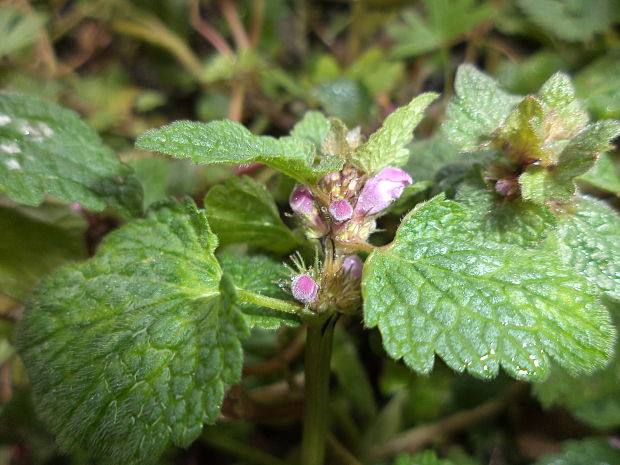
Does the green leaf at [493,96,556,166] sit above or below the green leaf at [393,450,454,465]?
above

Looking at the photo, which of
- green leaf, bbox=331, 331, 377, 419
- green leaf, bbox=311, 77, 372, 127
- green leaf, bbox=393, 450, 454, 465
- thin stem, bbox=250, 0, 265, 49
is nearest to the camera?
green leaf, bbox=393, 450, 454, 465

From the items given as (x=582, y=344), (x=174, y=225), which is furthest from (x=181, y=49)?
(x=582, y=344)

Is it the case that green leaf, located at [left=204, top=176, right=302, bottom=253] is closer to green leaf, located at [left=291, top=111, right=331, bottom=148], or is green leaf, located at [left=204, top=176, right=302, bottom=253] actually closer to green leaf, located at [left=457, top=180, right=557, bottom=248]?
green leaf, located at [left=291, top=111, right=331, bottom=148]

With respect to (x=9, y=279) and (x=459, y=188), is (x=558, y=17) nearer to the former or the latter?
(x=459, y=188)

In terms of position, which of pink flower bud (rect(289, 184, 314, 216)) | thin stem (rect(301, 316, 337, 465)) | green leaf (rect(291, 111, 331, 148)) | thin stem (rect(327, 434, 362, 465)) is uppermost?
green leaf (rect(291, 111, 331, 148))

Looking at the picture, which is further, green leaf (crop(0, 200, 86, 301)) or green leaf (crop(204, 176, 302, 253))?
green leaf (crop(0, 200, 86, 301))

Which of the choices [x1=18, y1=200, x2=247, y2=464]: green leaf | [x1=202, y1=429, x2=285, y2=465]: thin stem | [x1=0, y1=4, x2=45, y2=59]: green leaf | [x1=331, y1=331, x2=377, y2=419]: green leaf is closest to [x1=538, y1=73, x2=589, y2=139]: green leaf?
[x1=18, y1=200, x2=247, y2=464]: green leaf

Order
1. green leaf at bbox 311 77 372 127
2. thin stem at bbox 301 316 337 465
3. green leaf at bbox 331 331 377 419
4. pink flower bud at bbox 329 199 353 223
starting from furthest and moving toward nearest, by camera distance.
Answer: green leaf at bbox 311 77 372 127 → green leaf at bbox 331 331 377 419 → thin stem at bbox 301 316 337 465 → pink flower bud at bbox 329 199 353 223
